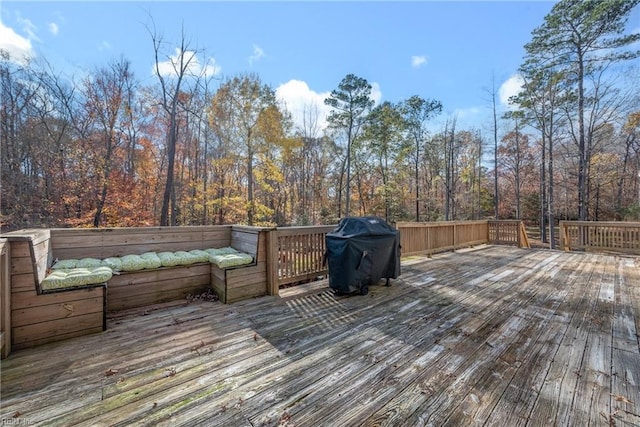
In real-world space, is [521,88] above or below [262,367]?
above

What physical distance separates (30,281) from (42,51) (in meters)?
11.8

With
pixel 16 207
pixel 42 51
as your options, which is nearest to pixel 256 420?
pixel 16 207

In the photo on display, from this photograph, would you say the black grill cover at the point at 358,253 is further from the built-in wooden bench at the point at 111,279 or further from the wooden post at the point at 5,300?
the wooden post at the point at 5,300

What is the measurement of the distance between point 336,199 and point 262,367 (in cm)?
1586

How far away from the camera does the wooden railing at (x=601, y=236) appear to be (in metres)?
6.67

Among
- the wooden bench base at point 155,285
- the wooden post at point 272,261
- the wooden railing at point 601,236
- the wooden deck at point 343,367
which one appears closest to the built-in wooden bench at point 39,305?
the wooden deck at point 343,367

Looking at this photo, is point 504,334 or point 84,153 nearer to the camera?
point 504,334

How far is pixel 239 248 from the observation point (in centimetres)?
357

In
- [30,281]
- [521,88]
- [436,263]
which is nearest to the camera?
[30,281]

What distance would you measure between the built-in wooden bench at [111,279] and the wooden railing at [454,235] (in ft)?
12.0

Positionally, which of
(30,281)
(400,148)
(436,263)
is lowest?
(436,263)

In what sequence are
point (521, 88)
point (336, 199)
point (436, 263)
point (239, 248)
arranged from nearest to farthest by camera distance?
point (239, 248) → point (436, 263) → point (521, 88) → point (336, 199)

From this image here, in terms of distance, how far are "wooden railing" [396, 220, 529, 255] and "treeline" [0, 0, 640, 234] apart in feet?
16.3

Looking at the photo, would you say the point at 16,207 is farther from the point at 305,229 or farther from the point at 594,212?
the point at 594,212
